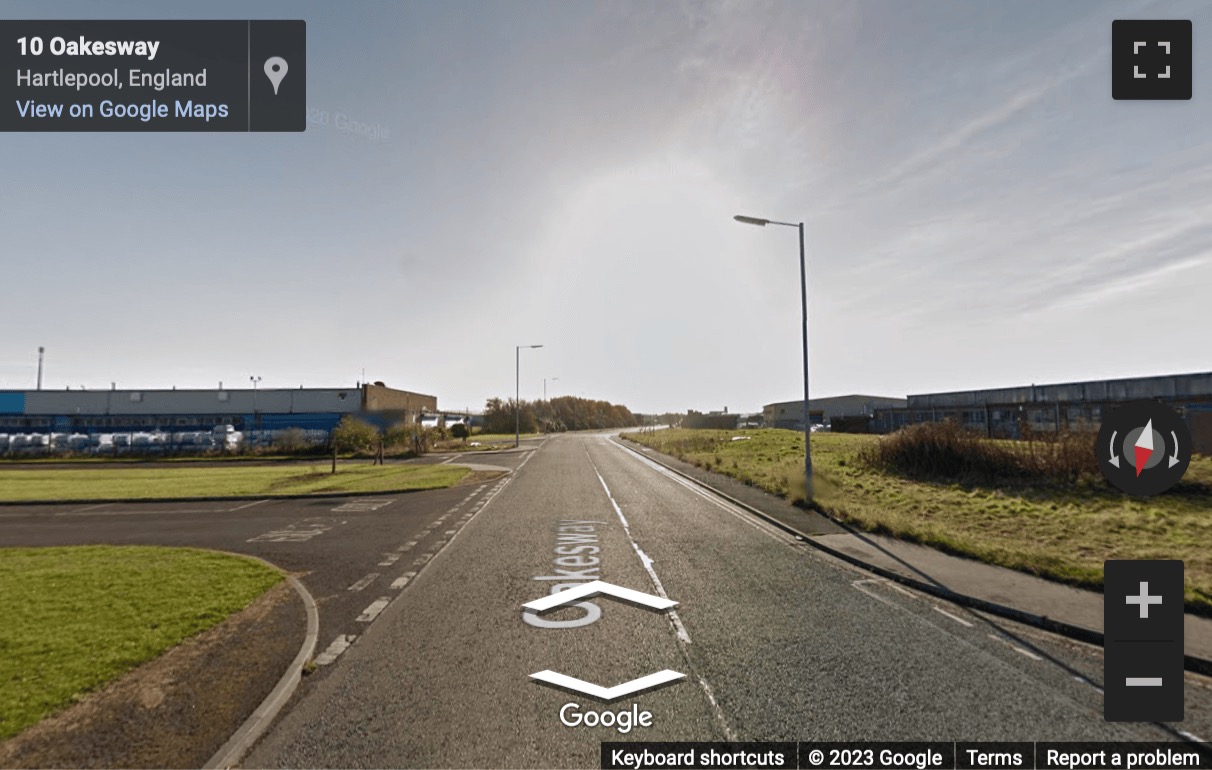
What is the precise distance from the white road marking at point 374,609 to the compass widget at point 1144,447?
344 inches

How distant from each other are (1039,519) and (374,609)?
588 inches

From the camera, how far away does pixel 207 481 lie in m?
20.7

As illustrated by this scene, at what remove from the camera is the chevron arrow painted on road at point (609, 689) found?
450cm

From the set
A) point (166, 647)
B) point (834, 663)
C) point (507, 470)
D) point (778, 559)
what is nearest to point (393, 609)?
point (166, 647)

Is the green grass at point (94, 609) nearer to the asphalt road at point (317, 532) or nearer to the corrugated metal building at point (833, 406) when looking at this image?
the asphalt road at point (317, 532)

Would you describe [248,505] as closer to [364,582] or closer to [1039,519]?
[364,582]

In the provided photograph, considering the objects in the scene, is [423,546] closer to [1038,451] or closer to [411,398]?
[1038,451]

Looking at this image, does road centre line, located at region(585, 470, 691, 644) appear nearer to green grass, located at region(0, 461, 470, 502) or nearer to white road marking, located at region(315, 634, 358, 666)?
white road marking, located at region(315, 634, 358, 666)

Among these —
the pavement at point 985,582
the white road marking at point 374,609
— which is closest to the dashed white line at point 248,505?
the white road marking at point 374,609

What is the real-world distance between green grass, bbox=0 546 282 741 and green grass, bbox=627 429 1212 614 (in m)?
11.9

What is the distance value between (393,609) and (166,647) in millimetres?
2298

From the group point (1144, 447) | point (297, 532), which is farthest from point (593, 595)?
point (297, 532)

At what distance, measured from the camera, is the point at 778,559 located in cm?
913

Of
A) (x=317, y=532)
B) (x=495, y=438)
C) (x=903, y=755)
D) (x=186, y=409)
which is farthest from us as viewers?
(x=495, y=438)
